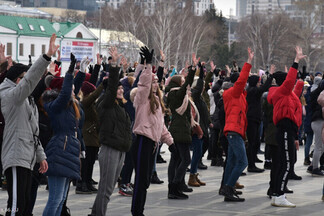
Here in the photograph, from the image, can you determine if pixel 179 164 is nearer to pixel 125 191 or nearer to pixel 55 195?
pixel 125 191

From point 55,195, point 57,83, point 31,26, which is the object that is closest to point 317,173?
point 57,83

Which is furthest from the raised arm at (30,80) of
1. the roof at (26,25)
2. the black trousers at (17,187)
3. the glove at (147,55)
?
the roof at (26,25)

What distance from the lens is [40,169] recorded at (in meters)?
7.34

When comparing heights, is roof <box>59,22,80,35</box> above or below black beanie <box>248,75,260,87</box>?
above

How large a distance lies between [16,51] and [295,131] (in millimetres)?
80231

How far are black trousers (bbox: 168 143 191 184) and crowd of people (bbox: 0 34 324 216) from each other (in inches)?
0.6

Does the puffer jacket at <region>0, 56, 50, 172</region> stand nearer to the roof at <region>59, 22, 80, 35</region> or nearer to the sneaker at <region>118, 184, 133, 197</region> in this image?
the sneaker at <region>118, 184, 133, 197</region>

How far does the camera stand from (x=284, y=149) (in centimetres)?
1033

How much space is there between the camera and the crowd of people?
6.98m

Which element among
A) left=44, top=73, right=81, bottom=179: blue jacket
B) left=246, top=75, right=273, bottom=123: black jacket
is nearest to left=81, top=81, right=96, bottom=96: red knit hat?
left=44, top=73, right=81, bottom=179: blue jacket

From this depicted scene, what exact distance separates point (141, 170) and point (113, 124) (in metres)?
0.63

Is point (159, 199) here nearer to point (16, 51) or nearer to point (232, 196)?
point (232, 196)

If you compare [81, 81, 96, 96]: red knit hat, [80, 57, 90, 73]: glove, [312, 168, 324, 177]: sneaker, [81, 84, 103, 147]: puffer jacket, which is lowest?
[312, 168, 324, 177]: sneaker

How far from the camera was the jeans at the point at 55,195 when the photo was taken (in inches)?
300
